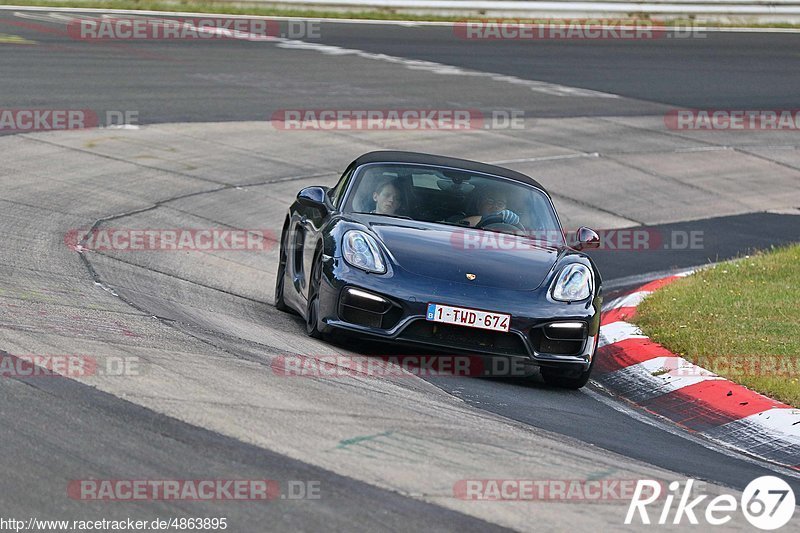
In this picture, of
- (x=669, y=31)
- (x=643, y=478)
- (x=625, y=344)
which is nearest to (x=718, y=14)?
(x=669, y=31)

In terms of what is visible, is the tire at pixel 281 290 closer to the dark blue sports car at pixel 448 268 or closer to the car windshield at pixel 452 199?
the dark blue sports car at pixel 448 268

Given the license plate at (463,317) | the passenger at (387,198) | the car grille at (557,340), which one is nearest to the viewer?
the license plate at (463,317)

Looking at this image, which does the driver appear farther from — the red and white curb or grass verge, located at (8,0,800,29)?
grass verge, located at (8,0,800,29)

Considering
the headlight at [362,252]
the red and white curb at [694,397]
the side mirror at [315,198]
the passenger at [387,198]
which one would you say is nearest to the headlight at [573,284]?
the red and white curb at [694,397]

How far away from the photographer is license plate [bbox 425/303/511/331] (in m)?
7.52

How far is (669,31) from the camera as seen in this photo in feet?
96.6

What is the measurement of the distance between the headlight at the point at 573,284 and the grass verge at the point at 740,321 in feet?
3.17

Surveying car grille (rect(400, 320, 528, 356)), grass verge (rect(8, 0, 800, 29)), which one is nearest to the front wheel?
car grille (rect(400, 320, 528, 356))

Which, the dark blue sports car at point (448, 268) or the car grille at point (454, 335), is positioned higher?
the dark blue sports car at point (448, 268)

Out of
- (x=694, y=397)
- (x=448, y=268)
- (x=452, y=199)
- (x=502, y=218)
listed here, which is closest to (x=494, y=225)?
(x=502, y=218)

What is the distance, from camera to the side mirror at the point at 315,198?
8852 mm

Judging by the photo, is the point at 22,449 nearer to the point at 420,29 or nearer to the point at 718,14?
the point at 420,29

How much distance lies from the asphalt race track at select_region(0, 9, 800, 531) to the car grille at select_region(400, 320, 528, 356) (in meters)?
0.22

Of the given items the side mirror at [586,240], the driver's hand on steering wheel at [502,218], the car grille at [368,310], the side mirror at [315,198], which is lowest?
the car grille at [368,310]
